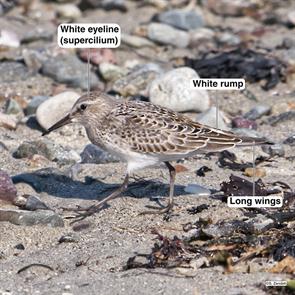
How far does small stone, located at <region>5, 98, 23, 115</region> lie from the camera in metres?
9.91

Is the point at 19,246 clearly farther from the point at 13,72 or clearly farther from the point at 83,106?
the point at 13,72

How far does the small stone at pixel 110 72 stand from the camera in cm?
1088

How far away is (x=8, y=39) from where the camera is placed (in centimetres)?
1184

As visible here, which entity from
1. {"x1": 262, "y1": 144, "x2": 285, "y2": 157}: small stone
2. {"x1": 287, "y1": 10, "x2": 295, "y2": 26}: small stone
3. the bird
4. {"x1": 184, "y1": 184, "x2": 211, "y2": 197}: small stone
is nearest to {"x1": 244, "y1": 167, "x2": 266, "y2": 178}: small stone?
{"x1": 262, "y1": 144, "x2": 285, "y2": 157}: small stone

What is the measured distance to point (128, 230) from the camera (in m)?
6.83

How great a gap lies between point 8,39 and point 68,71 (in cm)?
131

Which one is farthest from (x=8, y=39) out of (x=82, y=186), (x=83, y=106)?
(x=83, y=106)

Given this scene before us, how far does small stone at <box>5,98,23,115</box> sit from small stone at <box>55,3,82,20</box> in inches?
136

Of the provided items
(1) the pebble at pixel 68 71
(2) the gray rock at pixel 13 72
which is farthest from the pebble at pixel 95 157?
(2) the gray rock at pixel 13 72

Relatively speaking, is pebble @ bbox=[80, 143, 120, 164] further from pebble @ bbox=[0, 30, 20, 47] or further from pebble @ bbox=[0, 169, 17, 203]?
pebble @ bbox=[0, 30, 20, 47]

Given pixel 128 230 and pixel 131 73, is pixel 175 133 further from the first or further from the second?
pixel 131 73

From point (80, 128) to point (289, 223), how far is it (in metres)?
3.36

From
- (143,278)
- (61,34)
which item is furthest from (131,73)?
(143,278)

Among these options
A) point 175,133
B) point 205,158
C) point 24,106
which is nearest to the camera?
point 175,133
